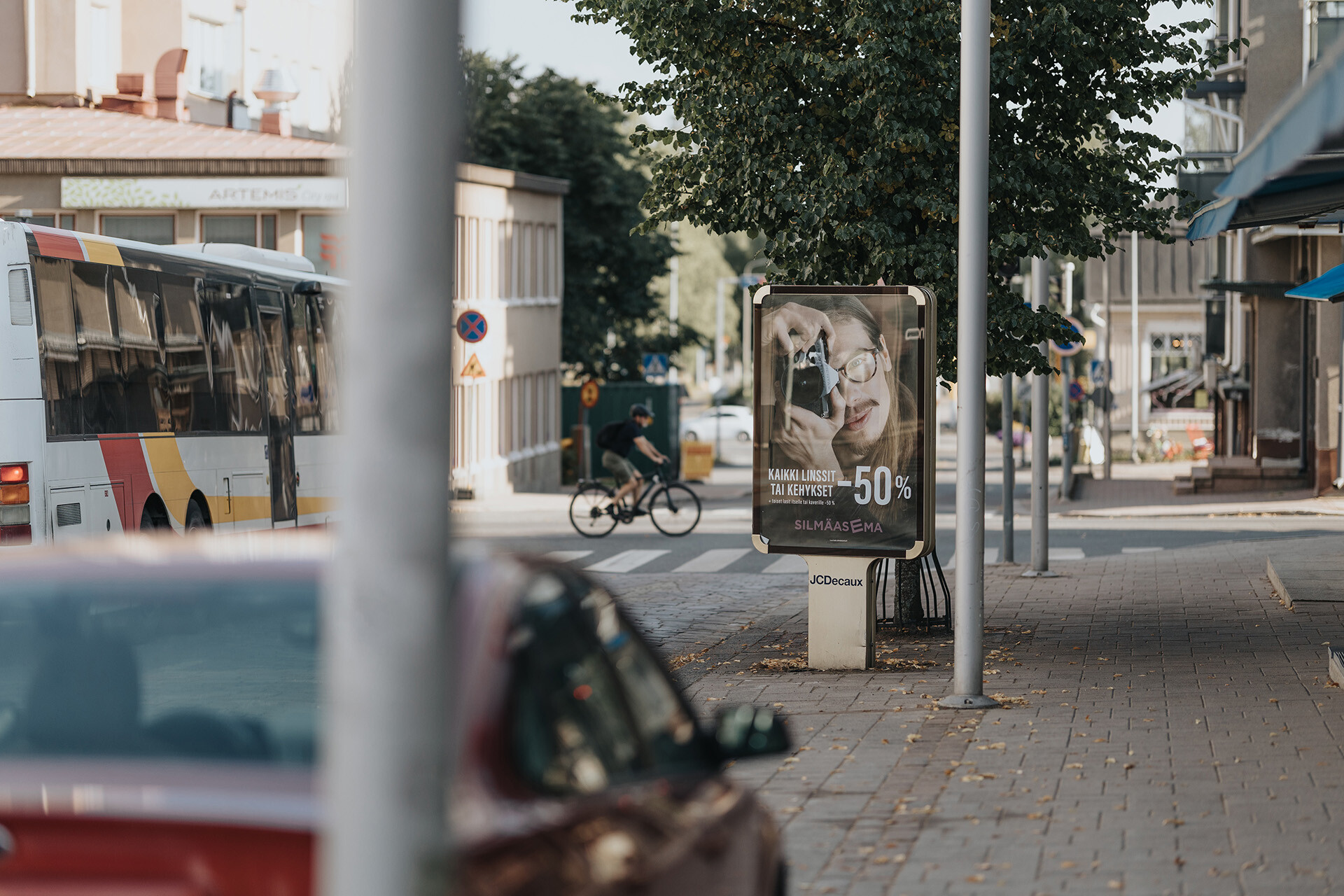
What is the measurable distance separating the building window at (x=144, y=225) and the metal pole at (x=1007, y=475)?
23.0m

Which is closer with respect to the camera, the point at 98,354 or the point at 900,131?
the point at 900,131

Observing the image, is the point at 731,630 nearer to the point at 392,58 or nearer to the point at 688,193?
the point at 688,193

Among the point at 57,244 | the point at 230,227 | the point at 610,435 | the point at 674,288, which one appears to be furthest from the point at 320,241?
the point at 674,288

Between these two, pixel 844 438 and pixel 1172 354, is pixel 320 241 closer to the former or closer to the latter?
pixel 844 438

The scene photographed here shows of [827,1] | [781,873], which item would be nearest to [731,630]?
[827,1]

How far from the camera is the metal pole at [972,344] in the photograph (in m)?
9.34

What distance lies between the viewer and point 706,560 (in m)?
20.7

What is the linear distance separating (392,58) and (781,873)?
98.8 inches

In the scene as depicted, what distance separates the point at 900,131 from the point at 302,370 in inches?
384

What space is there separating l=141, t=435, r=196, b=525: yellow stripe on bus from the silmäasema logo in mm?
6832

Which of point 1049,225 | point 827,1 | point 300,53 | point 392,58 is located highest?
point 300,53

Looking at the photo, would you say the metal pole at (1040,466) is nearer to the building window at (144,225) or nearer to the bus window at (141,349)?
the bus window at (141,349)

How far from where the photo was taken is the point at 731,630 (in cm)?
1367

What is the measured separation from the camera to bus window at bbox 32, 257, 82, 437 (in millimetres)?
13484
